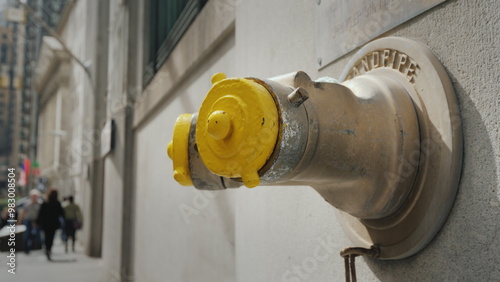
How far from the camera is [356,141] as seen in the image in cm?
112

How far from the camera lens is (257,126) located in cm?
96

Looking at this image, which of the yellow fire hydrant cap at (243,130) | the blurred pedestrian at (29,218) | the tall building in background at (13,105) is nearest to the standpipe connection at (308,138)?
the yellow fire hydrant cap at (243,130)

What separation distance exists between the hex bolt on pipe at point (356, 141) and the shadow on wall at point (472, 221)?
0.02m

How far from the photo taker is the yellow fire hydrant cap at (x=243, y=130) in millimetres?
961

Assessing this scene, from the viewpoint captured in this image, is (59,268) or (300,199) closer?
(300,199)

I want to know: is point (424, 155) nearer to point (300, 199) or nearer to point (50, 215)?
point (300, 199)

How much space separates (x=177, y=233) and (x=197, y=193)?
790 mm

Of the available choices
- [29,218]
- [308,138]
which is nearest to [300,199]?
[308,138]

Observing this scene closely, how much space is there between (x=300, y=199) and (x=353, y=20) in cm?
76

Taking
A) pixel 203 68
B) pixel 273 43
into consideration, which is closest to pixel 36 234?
pixel 203 68

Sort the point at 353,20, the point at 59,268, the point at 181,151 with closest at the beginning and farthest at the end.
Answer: the point at 181,151
the point at 353,20
the point at 59,268

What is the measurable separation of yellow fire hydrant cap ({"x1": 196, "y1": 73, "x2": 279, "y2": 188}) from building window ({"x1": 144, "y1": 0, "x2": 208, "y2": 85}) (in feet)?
13.3

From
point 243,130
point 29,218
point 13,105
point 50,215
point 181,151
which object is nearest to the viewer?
point 243,130

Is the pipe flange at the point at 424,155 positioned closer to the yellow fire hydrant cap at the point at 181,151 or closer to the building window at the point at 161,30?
the yellow fire hydrant cap at the point at 181,151
